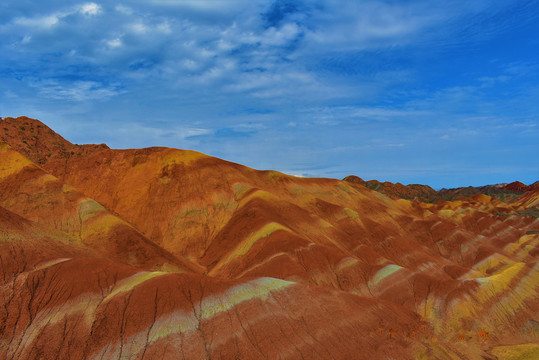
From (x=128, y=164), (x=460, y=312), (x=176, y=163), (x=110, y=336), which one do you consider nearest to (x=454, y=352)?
(x=460, y=312)

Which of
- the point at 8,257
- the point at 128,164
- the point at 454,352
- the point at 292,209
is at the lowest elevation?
the point at 454,352

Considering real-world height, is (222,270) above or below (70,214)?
below

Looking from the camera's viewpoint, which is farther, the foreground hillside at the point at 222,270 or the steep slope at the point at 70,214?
the steep slope at the point at 70,214

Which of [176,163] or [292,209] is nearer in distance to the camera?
[292,209]

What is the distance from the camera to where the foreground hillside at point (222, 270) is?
2872 centimetres

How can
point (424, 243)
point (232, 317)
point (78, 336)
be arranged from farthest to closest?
1. point (424, 243)
2. point (232, 317)
3. point (78, 336)

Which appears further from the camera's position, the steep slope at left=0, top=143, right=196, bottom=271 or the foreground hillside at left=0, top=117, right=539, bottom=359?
the steep slope at left=0, top=143, right=196, bottom=271

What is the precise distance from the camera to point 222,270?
54.1 meters

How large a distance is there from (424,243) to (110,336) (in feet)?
249

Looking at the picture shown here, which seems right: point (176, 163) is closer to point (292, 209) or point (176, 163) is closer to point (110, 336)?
point (292, 209)

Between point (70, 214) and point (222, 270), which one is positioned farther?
point (70, 214)

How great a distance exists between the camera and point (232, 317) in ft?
97.4

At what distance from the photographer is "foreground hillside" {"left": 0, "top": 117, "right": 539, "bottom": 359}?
2872 cm

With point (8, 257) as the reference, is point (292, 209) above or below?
above
